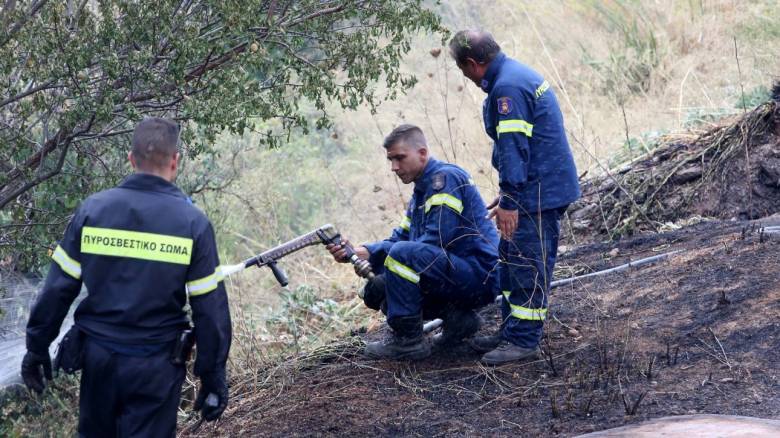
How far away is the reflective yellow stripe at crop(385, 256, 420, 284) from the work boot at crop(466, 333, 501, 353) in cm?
58

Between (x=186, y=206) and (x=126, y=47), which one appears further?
(x=126, y=47)

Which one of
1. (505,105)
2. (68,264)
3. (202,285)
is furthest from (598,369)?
(68,264)

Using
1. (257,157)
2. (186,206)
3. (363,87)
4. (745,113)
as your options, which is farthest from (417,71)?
(186,206)

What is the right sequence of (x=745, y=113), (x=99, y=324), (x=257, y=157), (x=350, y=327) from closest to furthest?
(x=99, y=324)
(x=350, y=327)
(x=745, y=113)
(x=257, y=157)

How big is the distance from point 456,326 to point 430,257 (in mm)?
633

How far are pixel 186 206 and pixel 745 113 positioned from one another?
6.10 meters

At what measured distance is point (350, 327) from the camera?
750cm

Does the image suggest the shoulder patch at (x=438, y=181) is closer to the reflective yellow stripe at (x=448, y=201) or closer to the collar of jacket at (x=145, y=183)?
the reflective yellow stripe at (x=448, y=201)

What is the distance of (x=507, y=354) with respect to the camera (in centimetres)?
514

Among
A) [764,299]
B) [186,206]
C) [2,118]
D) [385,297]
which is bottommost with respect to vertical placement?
[764,299]

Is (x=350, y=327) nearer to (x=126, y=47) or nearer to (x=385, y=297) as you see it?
(x=385, y=297)

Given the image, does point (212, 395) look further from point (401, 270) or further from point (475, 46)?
point (475, 46)

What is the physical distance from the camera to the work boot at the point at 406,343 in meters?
5.37

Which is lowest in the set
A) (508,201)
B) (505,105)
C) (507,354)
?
(507,354)
